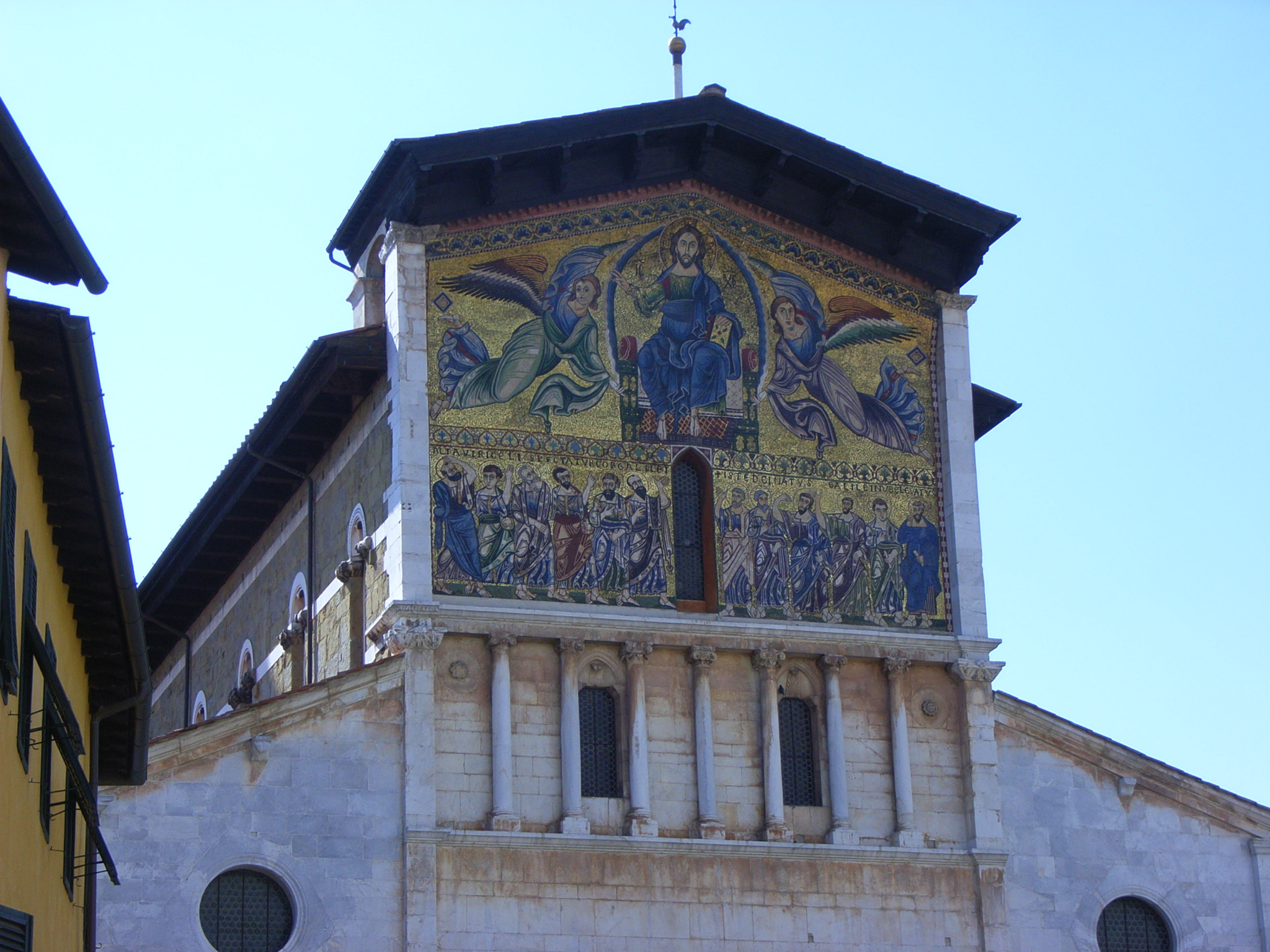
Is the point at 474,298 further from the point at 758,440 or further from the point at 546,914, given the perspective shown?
the point at 546,914

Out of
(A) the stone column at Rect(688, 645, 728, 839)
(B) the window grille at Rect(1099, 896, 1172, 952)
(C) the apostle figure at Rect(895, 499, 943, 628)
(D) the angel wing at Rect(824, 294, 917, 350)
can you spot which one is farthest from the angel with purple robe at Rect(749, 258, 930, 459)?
(B) the window grille at Rect(1099, 896, 1172, 952)

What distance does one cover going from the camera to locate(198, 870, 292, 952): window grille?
24.8 metres

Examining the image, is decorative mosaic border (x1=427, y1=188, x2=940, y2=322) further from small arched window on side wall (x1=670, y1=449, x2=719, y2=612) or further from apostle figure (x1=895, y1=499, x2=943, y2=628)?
small arched window on side wall (x1=670, y1=449, x2=719, y2=612)

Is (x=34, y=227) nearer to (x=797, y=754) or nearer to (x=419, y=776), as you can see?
(x=419, y=776)

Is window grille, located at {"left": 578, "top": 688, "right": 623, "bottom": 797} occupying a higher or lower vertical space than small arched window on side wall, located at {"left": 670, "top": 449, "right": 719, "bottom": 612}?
lower

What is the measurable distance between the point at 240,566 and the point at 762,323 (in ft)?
35.2

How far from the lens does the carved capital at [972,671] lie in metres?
28.4

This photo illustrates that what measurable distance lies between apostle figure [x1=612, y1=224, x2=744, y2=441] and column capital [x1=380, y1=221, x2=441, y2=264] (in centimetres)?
245

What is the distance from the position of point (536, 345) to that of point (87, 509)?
36.4 feet

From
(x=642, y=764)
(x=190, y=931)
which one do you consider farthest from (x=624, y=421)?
(x=190, y=931)

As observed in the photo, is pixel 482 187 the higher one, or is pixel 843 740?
pixel 482 187

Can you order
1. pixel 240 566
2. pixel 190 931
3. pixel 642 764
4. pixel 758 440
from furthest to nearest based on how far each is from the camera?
pixel 240 566, pixel 758 440, pixel 642 764, pixel 190 931

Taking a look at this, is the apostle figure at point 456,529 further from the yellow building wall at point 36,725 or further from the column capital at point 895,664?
the yellow building wall at point 36,725

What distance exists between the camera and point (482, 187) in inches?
1117
